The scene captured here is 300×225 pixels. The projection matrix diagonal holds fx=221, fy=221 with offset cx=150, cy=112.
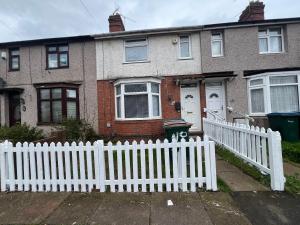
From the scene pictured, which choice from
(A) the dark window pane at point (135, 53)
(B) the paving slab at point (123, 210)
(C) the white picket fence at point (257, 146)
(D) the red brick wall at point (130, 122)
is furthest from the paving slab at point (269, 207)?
(A) the dark window pane at point (135, 53)

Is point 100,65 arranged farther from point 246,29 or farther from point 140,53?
point 246,29

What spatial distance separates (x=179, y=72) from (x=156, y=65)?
1263 mm

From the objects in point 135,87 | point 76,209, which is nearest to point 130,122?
point 135,87

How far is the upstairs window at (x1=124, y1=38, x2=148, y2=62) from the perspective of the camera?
38.9 feet

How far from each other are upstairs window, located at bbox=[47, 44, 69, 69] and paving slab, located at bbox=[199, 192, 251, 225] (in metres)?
11.2

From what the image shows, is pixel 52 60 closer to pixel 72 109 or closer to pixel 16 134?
pixel 72 109

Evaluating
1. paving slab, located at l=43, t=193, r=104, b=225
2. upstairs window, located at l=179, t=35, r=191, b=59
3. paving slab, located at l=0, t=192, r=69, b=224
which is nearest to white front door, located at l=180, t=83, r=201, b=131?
upstairs window, located at l=179, t=35, r=191, b=59

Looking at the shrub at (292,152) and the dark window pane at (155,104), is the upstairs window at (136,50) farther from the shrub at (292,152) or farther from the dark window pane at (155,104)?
the shrub at (292,152)

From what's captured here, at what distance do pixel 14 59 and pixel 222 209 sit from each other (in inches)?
553

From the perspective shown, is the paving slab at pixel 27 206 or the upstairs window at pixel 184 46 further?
the upstairs window at pixel 184 46

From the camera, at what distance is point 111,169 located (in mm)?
4320

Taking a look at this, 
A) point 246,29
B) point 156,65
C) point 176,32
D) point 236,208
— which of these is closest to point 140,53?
point 156,65

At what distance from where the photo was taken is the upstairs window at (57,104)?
39.2ft

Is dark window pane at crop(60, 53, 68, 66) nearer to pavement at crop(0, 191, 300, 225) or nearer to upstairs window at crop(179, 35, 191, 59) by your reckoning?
upstairs window at crop(179, 35, 191, 59)
